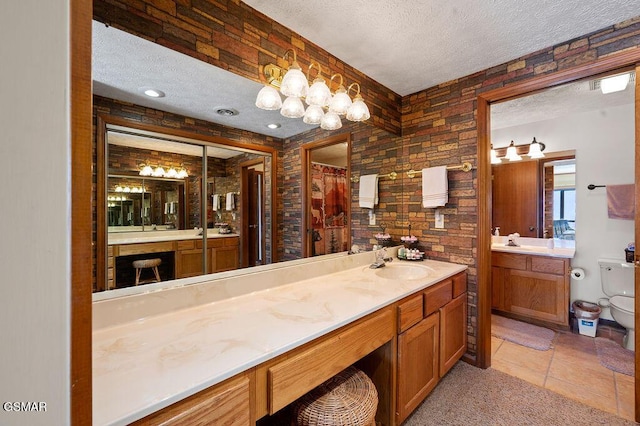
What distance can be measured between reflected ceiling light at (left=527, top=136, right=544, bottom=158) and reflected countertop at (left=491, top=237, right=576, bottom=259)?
3.33 ft

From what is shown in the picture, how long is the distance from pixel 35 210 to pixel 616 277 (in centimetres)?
402

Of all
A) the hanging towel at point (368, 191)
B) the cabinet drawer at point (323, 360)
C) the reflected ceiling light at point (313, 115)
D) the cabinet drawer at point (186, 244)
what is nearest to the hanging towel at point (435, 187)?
the hanging towel at point (368, 191)

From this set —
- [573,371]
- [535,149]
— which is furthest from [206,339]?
[535,149]

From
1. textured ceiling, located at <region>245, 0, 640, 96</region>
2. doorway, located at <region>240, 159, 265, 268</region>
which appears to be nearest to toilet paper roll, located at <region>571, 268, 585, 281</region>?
textured ceiling, located at <region>245, 0, 640, 96</region>

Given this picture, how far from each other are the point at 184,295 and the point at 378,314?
0.91 m

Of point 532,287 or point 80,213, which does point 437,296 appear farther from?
point 532,287

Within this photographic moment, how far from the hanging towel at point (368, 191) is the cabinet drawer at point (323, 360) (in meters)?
1.08

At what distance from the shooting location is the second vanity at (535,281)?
2.68 m

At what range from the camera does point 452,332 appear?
6.20 feet

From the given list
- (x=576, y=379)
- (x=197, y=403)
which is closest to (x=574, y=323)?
(x=576, y=379)

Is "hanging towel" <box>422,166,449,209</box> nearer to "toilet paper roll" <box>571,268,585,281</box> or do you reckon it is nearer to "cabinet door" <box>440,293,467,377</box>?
"cabinet door" <box>440,293,467,377</box>

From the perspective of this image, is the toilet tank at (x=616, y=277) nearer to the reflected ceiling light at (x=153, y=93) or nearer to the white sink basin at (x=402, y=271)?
the white sink basin at (x=402, y=271)

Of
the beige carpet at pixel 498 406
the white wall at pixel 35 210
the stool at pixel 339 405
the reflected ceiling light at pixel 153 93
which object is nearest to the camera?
the white wall at pixel 35 210

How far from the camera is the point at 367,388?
3.85 feet
